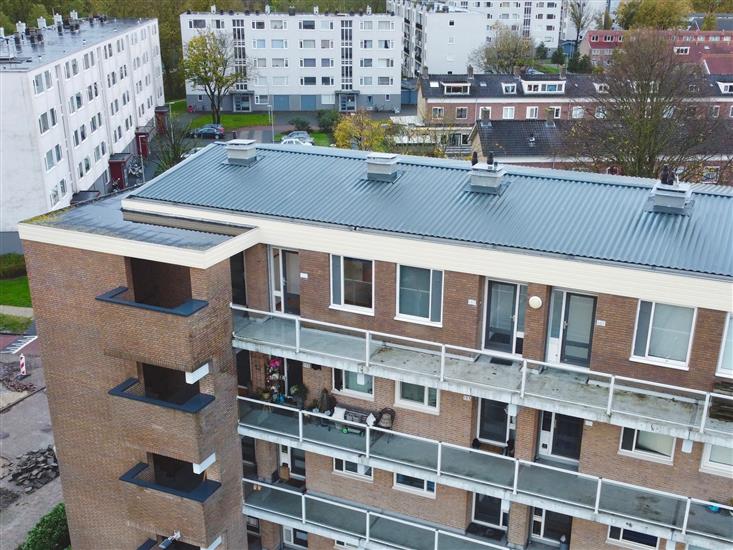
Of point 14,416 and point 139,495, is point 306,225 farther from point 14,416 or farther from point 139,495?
point 14,416

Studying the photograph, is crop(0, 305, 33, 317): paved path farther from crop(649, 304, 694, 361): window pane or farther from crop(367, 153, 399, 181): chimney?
crop(649, 304, 694, 361): window pane

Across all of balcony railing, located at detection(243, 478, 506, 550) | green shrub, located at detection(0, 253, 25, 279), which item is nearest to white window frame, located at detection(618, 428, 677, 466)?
balcony railing, located at detection(243, 478, 506, 550)

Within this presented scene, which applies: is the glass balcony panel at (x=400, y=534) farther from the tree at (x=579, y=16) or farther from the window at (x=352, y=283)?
the tree at (x=579, y=16)

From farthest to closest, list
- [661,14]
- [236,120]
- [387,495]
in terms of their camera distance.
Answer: [661,14] → [236,120] → [387,495]

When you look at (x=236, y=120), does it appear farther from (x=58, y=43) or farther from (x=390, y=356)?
(x=390, y=356)

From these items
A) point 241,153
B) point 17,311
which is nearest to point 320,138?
point 17,311

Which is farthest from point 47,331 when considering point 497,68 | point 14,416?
point 497,68
